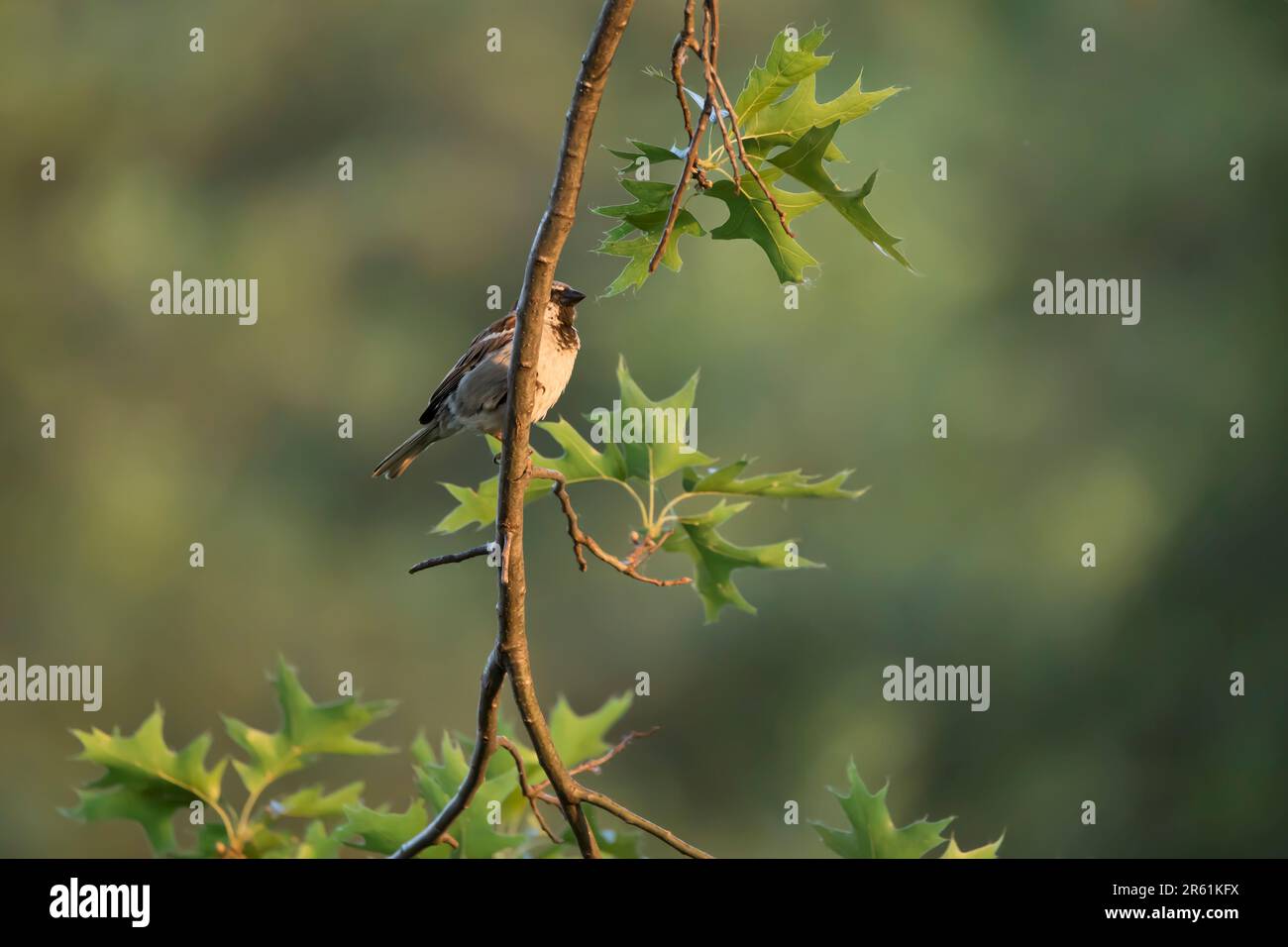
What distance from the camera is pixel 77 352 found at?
10266 millimetres

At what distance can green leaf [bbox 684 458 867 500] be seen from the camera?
6.08 ft

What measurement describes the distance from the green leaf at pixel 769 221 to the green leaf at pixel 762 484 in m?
0.30

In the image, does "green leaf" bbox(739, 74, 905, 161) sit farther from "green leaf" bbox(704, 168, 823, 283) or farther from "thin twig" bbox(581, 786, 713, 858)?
"thin twig" bbox(581, 786, 713, 858)

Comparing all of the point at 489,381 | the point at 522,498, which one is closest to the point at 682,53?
the point at 522,498

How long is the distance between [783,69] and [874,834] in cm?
97

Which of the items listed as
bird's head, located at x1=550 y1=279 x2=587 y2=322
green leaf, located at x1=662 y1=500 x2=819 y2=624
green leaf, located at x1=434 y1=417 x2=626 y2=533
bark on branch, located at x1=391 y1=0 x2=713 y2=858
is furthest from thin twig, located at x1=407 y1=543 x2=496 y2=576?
bird's head, located at x1=550 y1=279 x2=587 y2=322

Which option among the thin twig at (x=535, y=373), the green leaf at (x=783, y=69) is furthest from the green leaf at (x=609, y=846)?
the green leaf at (x=783, y=69)

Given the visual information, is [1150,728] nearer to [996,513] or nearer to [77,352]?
[996,513]

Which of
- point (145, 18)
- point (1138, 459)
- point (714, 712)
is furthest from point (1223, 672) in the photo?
point (145, 18)

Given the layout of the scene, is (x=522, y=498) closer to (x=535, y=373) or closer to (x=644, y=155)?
(x=535, y=373)

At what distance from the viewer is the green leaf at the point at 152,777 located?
2.11 metres

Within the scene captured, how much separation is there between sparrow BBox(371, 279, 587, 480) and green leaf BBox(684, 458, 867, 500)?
3.07 ft

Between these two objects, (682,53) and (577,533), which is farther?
(577,533)

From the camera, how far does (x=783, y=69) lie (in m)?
1.48
